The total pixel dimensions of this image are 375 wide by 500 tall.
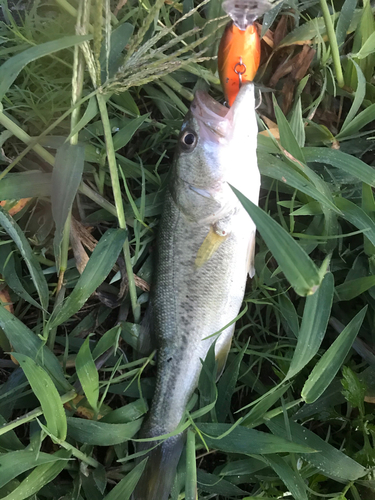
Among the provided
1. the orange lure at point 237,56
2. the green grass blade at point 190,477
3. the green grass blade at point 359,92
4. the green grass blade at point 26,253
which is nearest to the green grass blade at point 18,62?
the green grass blade at point 26,253

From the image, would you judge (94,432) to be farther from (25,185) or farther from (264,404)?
(25,185)

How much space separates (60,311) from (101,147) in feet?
3.03

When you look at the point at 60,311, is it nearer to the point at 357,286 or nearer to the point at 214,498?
the point at 214,498

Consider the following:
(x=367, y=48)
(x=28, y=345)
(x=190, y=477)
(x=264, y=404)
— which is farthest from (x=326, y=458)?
(x=367, y=48)

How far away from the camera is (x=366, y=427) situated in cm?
170

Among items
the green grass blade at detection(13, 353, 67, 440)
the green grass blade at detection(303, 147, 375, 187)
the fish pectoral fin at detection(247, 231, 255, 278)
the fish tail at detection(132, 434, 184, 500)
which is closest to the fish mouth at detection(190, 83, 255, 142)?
the green grass blade at detection(303, 147, 375, 187)

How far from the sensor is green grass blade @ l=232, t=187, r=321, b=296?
1040mm

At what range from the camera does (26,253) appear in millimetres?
1812

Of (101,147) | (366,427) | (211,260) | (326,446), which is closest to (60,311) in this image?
(211,260)

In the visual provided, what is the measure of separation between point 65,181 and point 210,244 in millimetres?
751

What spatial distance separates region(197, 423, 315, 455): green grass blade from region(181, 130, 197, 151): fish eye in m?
1.34

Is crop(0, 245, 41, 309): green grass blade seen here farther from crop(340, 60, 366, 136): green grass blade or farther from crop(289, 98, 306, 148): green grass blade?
crop(340, 60, 366, 136): green grass blade

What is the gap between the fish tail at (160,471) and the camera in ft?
5.71

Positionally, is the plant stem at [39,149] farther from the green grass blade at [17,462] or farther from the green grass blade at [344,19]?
the green grass blade at [344,19]
